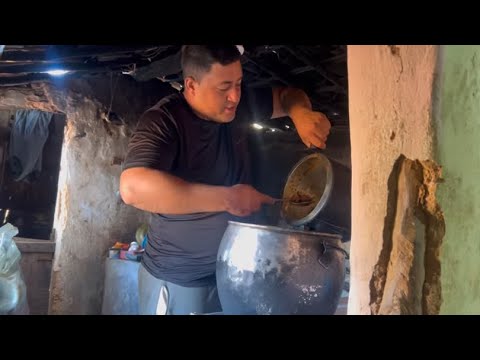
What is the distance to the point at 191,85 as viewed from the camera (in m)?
1.64

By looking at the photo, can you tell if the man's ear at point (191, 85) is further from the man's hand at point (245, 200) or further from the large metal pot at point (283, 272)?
the large metal pot at point (283, 272)

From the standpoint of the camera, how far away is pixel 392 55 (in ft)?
2.85

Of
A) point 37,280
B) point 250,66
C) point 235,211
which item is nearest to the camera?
point 235,211

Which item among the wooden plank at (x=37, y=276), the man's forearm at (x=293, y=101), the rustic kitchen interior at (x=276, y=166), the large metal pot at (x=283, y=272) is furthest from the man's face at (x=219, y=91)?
the wooden plank at (x=37, y=276)

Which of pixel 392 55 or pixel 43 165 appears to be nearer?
pixel 392 55

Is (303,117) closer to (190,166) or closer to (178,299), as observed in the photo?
(190,166)

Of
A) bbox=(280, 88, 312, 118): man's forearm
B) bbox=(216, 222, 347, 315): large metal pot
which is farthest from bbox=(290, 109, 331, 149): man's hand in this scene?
bbox=(216, 222, 347, 315): large metal pot

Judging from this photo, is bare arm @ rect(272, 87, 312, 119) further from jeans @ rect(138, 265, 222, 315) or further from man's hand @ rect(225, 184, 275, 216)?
jeans @ rect(138, 265, 222, 315)

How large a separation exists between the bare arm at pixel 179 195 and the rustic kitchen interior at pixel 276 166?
0.14 metres

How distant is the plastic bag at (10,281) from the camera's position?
2830 millimetres

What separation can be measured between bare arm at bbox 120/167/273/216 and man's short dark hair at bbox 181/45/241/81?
0.44 metres
